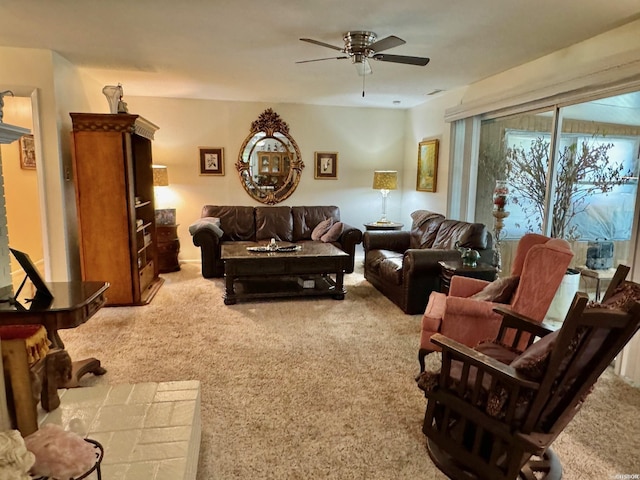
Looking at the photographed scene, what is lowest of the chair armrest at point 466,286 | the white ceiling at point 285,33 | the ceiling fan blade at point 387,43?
the chair armrest at point 466,286

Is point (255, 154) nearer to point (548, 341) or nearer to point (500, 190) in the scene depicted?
point (500, 190)

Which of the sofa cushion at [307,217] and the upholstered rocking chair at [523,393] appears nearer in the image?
the upholstered rocking chair at [523,393]

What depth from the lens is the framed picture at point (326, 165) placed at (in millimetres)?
6391

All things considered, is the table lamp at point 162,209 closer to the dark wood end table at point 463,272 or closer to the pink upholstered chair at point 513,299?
the dark wood end table at point 463,272

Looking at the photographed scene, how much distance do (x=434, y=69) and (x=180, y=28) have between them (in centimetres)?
244

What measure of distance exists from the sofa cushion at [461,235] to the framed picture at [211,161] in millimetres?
3354

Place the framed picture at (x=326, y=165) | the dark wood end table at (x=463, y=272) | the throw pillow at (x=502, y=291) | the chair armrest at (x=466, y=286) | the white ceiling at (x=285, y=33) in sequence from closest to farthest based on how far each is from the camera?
the throw pillow at (x=502, y=291) < the white ceiling at (x=285, y=33) < the chair armrest at (x=466, y=286) < the dark wood end table at (x=463, y=272) < the framed picture at (x=326, y=165)

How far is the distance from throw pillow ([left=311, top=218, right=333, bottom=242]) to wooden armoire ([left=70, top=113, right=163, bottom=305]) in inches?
91.1

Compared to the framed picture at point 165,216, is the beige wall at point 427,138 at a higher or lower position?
higher

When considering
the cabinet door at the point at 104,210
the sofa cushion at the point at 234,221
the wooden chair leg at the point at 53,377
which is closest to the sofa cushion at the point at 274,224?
the sofa cushion at the point at 234,221

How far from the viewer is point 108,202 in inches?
156

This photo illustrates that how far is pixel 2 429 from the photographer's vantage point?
1137 millimetres

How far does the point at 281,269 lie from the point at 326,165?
271 cm

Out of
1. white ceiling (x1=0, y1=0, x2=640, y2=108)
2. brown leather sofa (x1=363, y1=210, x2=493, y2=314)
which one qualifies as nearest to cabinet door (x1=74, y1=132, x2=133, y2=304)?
white ceiling (x1=0, y1=0, x2=640, y2=108)
